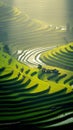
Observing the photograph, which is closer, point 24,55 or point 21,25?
point 24,55

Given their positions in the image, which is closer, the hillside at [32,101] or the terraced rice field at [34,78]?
the hillside at [32,101]

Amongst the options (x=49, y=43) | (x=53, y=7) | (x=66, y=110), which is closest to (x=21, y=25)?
(x=49, y=43)

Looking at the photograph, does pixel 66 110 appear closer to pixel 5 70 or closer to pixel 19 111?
pixel 19 111

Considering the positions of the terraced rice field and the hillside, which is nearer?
the hillside

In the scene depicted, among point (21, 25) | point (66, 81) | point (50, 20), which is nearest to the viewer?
point (66, 81)

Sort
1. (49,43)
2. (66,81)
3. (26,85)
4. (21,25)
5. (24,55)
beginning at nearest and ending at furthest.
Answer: (26,85), (66,81), (24,55), (49,43), (21,25)

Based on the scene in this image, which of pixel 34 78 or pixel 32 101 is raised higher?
pixel 34 78

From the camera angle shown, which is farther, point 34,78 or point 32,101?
point 34,78

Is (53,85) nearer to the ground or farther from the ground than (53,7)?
nearer to the ground
